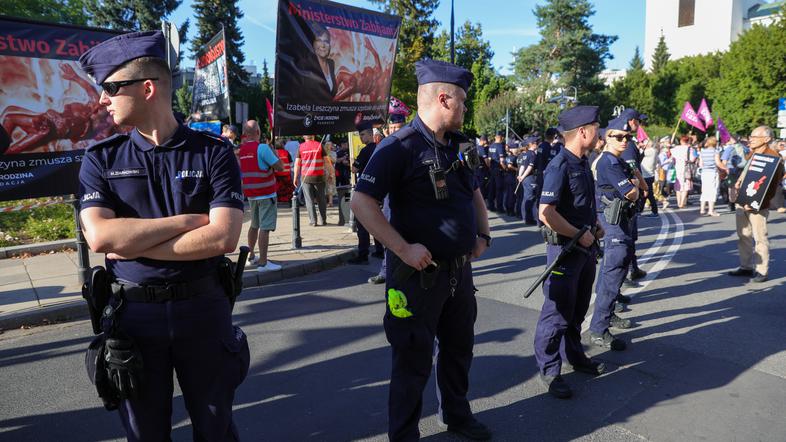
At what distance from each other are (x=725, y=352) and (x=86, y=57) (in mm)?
5076

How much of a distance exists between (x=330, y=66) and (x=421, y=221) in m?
6.36

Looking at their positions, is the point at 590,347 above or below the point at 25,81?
below

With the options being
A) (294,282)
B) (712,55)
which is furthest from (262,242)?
(712,55)

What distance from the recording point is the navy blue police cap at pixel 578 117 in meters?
3.97

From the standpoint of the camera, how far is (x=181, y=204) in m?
2.17

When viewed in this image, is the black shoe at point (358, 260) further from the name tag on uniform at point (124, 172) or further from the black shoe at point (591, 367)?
the name tag on uniform at point (124, 172)

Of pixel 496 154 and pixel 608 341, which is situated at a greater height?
pixel 496 154

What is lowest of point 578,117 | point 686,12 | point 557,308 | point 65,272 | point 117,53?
point 65,272

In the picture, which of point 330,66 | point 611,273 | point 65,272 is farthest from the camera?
point 330,66

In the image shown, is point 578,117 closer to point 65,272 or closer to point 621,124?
point 621,124

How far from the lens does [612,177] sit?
5113 mm

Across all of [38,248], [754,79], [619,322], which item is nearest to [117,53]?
[619,322]

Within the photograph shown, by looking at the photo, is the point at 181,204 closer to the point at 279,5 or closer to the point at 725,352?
the point at 725,352

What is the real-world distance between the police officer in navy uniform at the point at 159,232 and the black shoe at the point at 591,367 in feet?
9.69
